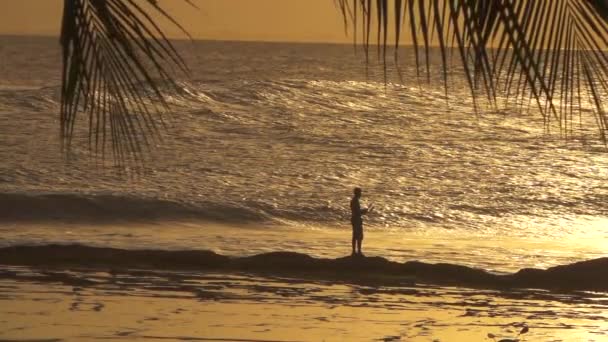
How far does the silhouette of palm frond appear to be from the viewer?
1484 millimetres

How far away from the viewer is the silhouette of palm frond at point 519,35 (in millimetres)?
1484

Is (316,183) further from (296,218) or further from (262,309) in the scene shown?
(262,309)

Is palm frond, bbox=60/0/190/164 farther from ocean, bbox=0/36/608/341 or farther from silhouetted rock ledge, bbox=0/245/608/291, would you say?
silhouetted rock ledge, bbox=0/245/608/291

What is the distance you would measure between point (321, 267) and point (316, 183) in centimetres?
1671

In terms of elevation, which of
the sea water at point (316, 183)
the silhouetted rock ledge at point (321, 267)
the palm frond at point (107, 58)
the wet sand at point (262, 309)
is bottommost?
the sea water at point (316, 183)

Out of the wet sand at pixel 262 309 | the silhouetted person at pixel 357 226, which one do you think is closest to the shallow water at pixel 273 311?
the wet sand at pixel 262 309

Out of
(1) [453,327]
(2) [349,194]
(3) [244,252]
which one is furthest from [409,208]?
(1) [453,327]

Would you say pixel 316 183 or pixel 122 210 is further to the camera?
pixel 316 183

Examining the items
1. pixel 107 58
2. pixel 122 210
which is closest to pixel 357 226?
pixel 122 210

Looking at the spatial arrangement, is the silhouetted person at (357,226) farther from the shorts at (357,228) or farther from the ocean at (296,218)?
the ocean at (296,218)

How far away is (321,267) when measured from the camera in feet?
57.9

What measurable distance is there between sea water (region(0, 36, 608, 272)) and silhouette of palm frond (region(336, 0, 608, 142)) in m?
11.7

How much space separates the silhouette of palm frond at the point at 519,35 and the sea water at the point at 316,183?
38.5 feet

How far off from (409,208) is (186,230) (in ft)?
23.0
